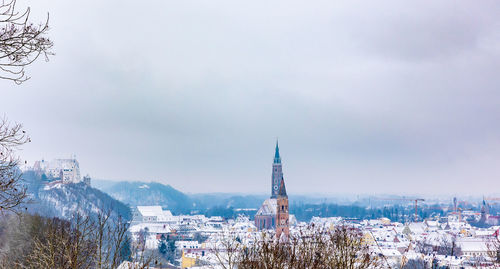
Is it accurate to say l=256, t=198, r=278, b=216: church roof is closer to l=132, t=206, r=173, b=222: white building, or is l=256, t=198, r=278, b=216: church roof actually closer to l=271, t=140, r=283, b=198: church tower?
l=271, t=140, r=283, b=198: church tower

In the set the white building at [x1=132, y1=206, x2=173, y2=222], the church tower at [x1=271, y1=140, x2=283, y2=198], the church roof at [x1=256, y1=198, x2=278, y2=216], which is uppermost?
the church tower at [x1=271, y1=140, x2=283, y2=198]

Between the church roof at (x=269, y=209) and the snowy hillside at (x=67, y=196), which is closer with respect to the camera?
the snowy hillside at (x=67, y=196)

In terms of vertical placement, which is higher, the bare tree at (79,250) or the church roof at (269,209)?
the church roof at (269,209)

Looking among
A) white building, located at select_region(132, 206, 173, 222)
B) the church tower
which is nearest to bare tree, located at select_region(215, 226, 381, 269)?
the church tower

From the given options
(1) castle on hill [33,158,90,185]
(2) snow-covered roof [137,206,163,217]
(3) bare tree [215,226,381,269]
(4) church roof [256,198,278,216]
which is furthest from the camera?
(2) snow-covered roof [137,206,163,217]

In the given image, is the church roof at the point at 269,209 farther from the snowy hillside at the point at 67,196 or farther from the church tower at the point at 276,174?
the snowy hillside at the point at 67,196

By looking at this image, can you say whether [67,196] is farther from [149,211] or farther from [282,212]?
[282,212]

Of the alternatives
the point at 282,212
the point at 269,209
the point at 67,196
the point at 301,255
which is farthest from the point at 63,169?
the point at 301,255

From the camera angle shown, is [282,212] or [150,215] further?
[150,215]

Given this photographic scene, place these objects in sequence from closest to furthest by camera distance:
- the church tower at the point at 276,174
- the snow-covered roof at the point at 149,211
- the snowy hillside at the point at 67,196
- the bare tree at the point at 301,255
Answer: the bare tree at the point at 301,255 → the snowy hillside at the point at 67,196 → the church tower at the point at 276,174 → the snow-covered roof at the point at 149,211

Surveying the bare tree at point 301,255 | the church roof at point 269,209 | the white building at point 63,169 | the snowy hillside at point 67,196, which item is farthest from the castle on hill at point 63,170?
the bare tree at point 301,255

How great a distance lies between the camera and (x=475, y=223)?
152 meters

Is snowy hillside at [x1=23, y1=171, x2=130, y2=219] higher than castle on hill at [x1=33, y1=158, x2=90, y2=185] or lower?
lower

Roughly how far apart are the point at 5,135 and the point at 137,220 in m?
142
